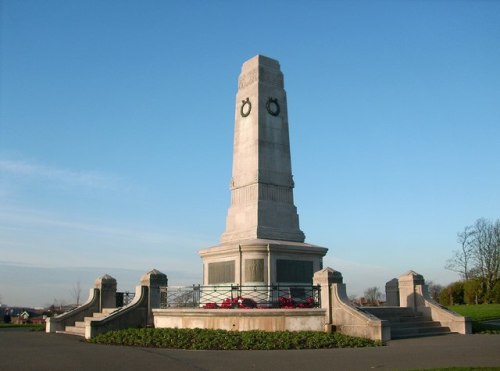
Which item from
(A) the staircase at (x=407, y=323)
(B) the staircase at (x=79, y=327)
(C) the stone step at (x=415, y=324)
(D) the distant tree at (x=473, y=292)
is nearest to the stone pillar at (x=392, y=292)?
(A) the staircase at (x=407, y=323)

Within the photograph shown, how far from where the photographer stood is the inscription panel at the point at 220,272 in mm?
24364

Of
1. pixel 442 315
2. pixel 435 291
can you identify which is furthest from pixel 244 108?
pixel 435 291

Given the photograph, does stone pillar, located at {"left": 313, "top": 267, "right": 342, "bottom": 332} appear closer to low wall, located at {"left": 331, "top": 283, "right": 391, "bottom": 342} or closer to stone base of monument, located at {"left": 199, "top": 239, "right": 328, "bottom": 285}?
low wall, located at {"left": 331, "top": 283, "right": 391, "bottom": 342}

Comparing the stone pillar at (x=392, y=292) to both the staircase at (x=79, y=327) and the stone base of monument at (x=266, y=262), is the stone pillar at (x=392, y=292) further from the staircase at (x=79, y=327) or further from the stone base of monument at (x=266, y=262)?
the staircase at (x=79, y=327)

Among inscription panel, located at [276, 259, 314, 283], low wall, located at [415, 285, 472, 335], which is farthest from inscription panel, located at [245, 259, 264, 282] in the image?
low wall, located at [415, 285, 472, 335]

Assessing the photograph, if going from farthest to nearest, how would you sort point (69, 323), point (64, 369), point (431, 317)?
point (69, 323), point (431, 317), point (64, 369)

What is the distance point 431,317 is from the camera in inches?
863

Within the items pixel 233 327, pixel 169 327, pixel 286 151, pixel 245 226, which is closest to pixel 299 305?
pixel 233 327

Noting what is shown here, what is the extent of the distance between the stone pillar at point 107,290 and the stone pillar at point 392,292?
12393mm

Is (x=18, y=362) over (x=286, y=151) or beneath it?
beneath

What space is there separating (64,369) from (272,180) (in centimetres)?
1554

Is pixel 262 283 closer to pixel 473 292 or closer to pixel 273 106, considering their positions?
pixel 273 106

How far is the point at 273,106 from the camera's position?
27047 mm

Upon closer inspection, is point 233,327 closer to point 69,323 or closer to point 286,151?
point 69,323
